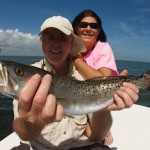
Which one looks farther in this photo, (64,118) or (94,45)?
(94,45)

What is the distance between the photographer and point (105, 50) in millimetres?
6480

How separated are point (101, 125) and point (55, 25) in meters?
1.82

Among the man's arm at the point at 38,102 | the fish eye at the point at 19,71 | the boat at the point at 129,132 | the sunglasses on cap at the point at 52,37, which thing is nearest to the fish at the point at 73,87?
the fish eye at the point at 19,71

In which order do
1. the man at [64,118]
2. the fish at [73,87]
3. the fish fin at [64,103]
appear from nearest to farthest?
1. the fish at [73,87]
2. the fish fin at [64,103]
3. the man at [64,118]

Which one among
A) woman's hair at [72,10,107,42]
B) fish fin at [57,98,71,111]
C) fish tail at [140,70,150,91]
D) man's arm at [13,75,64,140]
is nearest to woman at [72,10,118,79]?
woman's hair at [72,10,107,42]

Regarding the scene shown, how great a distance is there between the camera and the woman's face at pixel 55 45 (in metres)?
4.78

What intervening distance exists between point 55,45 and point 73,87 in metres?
1.14

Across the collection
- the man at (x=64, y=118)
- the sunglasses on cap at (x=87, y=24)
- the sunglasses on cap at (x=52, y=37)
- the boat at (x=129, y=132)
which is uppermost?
the sunglasses on cap at (x=87, y=24)

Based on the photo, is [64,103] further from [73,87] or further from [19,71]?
[19,71]

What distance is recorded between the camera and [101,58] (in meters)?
6.32

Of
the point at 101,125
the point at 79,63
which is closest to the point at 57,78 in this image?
the point at 101,125

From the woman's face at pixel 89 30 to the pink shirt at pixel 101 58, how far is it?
0.22 meters

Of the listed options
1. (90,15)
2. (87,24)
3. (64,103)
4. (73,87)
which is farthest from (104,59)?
(64,103)

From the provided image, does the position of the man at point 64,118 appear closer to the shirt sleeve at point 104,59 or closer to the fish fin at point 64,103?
the fish fin at point 64,103
